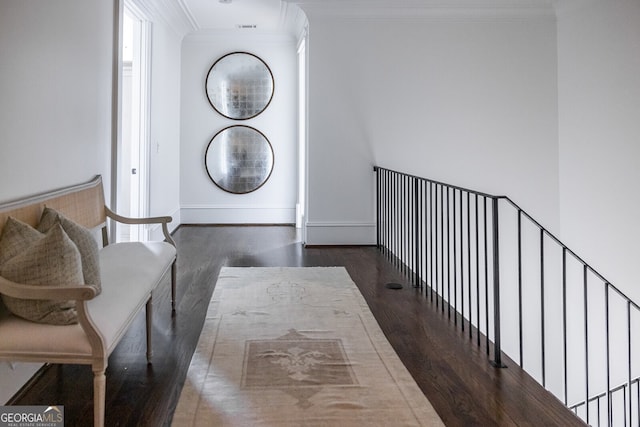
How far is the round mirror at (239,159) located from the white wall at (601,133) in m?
3.86

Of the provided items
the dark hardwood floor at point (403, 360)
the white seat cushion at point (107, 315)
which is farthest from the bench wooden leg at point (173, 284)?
the white seat cushion at point (107, 315)

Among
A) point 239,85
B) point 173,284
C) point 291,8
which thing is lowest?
point 173,284

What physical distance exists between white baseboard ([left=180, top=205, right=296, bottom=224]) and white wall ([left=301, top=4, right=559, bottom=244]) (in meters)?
1.69

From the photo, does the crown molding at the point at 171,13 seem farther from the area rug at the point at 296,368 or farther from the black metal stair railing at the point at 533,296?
the area rug at the point at 296,368

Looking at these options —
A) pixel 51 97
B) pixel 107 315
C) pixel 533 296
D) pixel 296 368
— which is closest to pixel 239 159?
pixel 533 296

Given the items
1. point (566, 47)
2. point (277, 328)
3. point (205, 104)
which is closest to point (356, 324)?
point (277, 328)

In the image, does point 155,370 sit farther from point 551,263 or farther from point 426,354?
point 551,263

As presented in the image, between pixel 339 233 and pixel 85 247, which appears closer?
pixel 85 247

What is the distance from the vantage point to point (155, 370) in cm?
214

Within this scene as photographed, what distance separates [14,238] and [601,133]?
15.9ft

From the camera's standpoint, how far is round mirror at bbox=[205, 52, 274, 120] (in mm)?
6520

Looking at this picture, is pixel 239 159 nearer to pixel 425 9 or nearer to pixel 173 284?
pixel 425 9

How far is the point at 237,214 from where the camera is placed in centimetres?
673

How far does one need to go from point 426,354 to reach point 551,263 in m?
3.47
